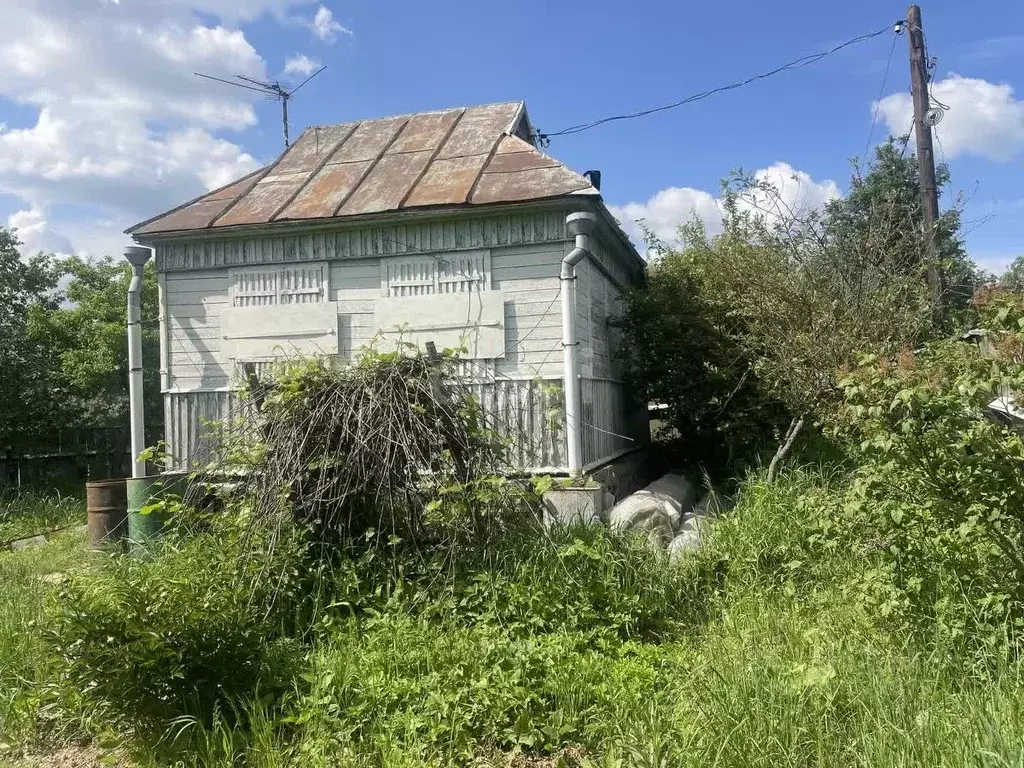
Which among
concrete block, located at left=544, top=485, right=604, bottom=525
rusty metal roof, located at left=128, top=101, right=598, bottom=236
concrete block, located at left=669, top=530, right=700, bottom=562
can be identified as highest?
rusty metal roof, located at left=128, top=101, right=598, bottom=236

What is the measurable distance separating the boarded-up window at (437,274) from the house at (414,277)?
15 mm

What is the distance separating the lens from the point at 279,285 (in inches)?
352

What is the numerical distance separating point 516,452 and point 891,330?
4585mm

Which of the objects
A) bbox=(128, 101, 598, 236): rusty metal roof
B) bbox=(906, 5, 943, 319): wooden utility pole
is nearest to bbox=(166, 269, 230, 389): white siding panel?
bbox=(128, 101, 598, 236): rusty metal roof

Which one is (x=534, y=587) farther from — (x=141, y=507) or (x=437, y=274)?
(x=437, y=274)

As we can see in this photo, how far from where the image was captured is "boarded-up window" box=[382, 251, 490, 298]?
8.34 m

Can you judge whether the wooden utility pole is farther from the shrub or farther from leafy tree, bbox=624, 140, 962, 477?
the shrub

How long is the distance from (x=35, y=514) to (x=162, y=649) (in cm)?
792

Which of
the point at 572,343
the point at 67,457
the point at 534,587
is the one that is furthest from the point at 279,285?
the point at 67,457

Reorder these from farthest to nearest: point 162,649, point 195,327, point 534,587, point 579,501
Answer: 1. point 195,327
2. point 579,501
3. point 534,587
4. point 162,649

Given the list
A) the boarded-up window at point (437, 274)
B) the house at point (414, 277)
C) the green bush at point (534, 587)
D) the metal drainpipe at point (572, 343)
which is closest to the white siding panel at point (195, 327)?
the house at point (414, 277)

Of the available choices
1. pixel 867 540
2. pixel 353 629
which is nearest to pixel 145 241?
pixel 353 629

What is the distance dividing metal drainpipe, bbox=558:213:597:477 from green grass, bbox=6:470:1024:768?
1914mm

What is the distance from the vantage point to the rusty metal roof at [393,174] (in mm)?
8273
